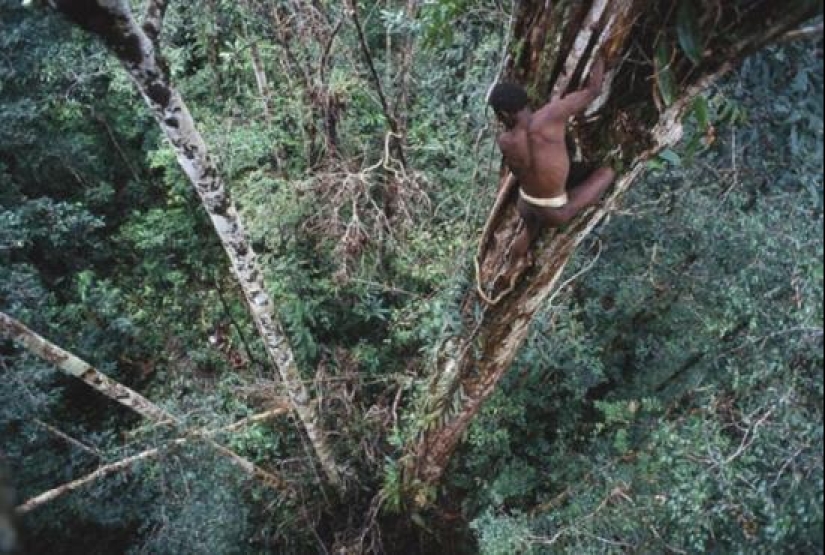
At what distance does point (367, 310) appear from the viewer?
593 centimetres

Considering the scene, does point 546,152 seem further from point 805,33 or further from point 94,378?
point 94,378

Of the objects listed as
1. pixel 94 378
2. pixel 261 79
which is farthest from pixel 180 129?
pixel 261 79

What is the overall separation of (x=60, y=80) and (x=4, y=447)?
4.07 metres

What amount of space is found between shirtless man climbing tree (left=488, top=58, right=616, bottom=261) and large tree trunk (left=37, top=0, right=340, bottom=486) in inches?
67.9

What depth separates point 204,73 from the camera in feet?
23.0

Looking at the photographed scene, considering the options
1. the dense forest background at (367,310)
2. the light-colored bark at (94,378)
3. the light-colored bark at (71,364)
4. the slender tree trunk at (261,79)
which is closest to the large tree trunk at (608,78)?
the dense forest background at (367,310)

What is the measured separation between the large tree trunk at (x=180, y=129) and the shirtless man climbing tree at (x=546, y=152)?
173 centimetres

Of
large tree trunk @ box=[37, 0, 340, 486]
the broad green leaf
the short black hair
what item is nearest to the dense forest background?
the broad green leaf

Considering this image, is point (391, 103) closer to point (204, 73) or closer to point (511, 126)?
point (204, 73)

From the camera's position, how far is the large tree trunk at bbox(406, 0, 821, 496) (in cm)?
229

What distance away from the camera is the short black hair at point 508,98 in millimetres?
2562

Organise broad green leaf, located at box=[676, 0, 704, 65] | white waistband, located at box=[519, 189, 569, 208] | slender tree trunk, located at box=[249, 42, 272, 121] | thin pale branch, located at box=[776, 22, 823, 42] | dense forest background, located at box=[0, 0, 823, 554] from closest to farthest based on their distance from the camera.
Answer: thin pale branch, located at box=[776, 22, 823, 42], broad green leaf, located at box=[676, 0, 704, 65], white waistband, located at box=[519, 189, 569, 208], dense forest background, located at box=[0, 0, 823, 554], slender tree trunk, located at box=[249, 42, 272, 121]

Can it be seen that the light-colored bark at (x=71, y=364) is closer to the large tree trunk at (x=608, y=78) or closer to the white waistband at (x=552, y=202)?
the large tree trunk at (x=608, y=78)

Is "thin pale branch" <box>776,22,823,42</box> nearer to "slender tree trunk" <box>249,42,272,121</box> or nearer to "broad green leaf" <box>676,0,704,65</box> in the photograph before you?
"broad green leaf" <box>676,0,704,65</box>
